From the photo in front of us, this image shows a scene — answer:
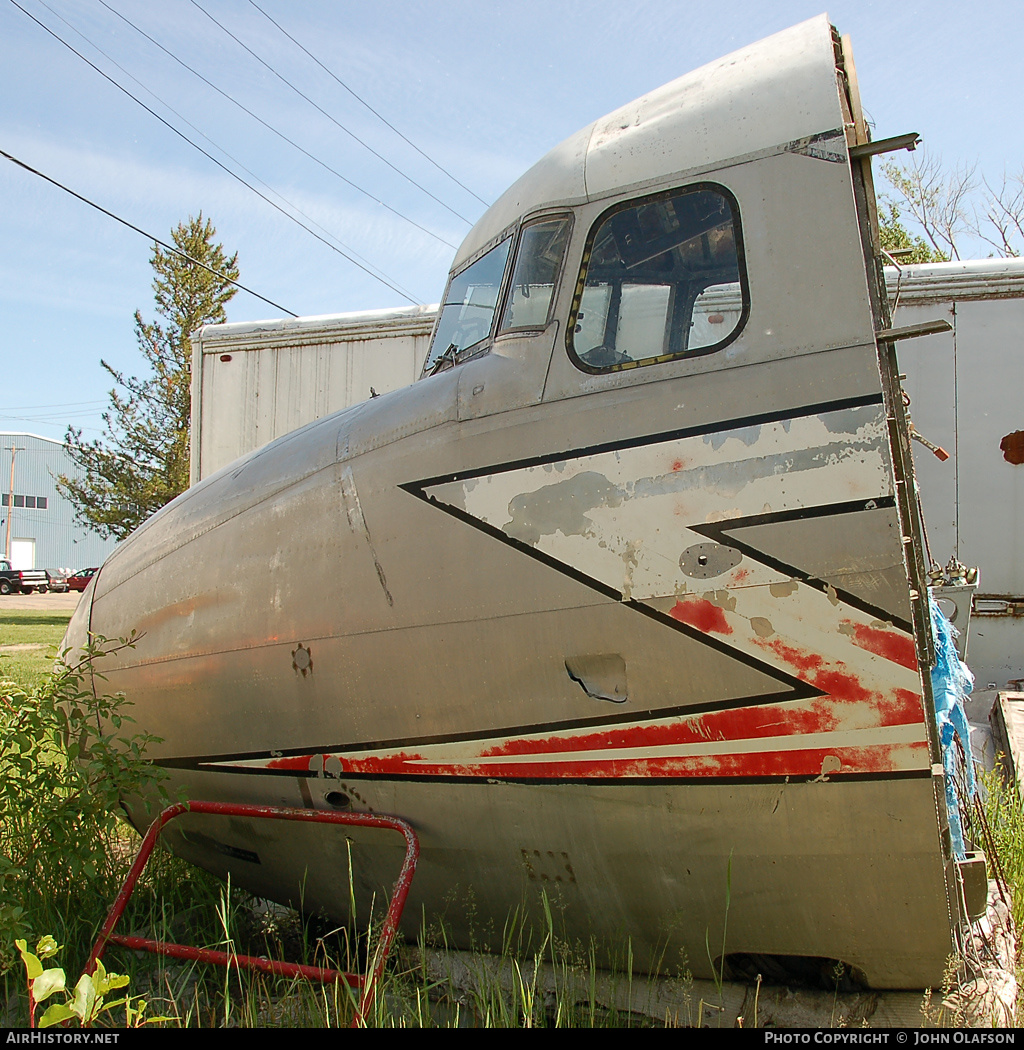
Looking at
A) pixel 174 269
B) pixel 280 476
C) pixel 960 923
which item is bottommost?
pixel 960 923

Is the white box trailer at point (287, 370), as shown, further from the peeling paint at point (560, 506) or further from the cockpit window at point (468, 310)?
the peeling paint at point (560, 506)

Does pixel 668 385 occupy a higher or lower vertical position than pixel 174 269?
lower

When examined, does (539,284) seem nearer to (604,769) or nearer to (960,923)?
(604,769)

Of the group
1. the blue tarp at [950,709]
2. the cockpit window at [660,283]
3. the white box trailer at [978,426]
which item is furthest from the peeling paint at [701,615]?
the white box trailer at [978,426]

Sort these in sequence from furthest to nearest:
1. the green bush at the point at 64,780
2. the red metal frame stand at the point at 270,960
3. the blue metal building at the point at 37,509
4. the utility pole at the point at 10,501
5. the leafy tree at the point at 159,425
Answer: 1. the blue metal building at the point at 37,509
2. the utility pole at the point at 10,501
3. the leafy tree at the point at 159,425
4. the green bush at the point at 64,780
5. the red metal frame stand at the point at 270,960

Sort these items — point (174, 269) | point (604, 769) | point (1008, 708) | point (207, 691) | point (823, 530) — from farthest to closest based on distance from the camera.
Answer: point (174, 269)
point (1008, 708)
point (207, 691)
point (604, 769)
point (823, 530)

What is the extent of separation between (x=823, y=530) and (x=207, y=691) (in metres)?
2.40

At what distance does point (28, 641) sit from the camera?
60.2 feet

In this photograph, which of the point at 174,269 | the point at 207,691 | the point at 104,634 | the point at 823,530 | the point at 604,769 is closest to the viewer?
the point at 823,530

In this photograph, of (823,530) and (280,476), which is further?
(280,476)

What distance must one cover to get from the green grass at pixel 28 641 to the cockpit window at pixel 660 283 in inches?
108

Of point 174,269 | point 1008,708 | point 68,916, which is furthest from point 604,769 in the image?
point 174,269

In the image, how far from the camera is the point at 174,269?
31.7m

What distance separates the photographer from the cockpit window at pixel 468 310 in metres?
3.57
